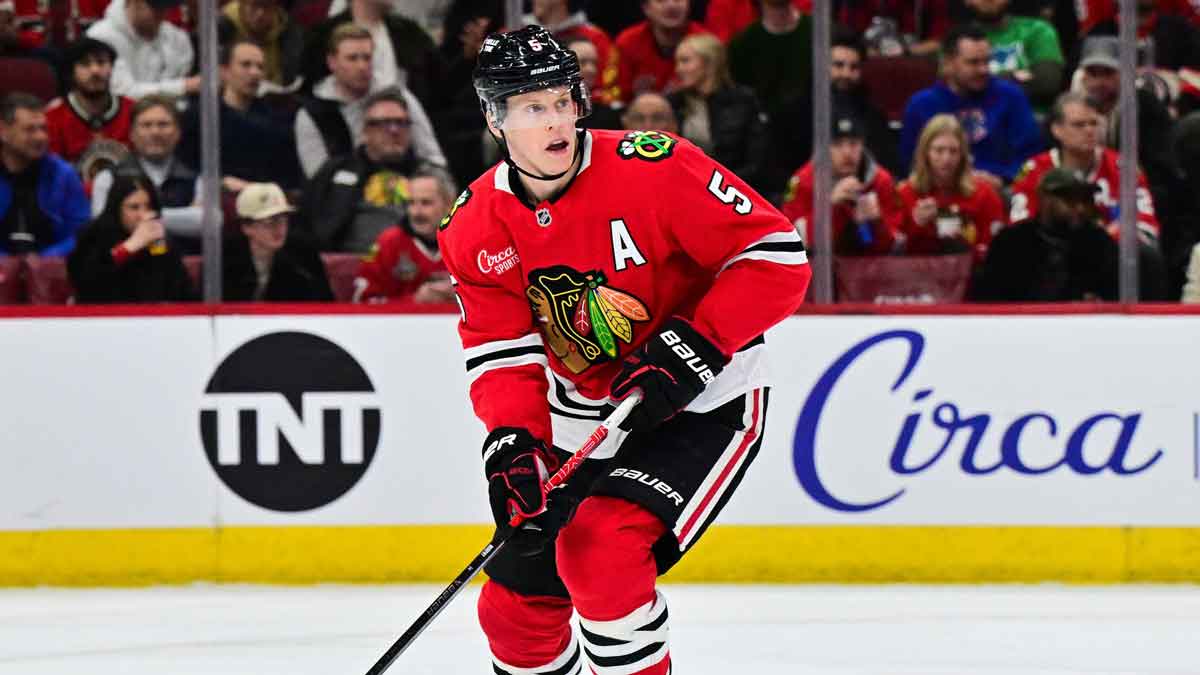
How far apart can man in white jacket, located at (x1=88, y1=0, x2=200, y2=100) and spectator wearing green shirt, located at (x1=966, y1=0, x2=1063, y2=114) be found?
84.9 inches

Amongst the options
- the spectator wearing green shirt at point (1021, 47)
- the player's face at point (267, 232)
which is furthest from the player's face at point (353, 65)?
the spectator wearing green shirt at point (1021, 47)

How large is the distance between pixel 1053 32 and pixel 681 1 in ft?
3.34

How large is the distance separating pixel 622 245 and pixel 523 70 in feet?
1.04

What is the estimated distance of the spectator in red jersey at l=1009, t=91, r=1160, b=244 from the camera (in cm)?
500

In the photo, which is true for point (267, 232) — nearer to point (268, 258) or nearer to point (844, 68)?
point (268, 258)

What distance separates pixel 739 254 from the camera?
9.82 ft

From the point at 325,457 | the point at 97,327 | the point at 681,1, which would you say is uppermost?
the point at 681,1

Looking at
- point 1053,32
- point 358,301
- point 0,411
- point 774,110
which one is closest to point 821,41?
point 774,110

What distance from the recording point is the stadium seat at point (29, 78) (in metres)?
5.03

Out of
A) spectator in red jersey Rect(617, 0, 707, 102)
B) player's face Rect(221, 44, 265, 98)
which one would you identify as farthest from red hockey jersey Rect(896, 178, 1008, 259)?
player's face Rect(221, 44, 265, 98)

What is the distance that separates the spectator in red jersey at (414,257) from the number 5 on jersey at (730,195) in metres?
2.14

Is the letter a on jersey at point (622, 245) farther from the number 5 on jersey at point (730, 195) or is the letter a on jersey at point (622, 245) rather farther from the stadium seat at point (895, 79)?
the stadium seat at point (895, 79)

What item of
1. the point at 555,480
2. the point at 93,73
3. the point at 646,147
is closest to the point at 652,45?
the point at 93,73

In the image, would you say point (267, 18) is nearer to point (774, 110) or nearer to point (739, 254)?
point (774, 110)
